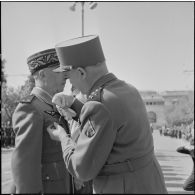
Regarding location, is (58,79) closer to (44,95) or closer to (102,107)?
(44,95)

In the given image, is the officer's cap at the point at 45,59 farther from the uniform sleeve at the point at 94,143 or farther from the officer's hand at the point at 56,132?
the uniform sleeve at the point at 94,143

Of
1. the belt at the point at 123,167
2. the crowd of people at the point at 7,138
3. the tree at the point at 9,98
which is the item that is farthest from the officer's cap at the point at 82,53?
the tree at the point at 9,98

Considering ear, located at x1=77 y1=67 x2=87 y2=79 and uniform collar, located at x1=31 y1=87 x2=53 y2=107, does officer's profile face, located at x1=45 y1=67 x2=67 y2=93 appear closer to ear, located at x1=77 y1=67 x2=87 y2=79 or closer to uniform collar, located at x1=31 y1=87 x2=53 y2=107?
uniform collar, located at x1=31 y1=87 x2=53 y2=107

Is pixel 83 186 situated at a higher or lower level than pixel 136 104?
lower

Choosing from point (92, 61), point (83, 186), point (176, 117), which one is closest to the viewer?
point (92, 61)

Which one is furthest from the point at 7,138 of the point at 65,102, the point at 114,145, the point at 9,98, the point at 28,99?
the point at 114,145

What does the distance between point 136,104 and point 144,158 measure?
0.28 metres

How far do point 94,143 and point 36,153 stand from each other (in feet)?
2.53

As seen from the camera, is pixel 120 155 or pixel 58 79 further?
pixel 58 79

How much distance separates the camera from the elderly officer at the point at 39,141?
9.90 feet

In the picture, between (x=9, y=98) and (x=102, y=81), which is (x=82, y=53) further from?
(x=9, y=98)

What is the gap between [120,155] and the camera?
2.47 metres

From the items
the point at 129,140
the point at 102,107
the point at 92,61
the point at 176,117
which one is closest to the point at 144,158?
the point at 129,140

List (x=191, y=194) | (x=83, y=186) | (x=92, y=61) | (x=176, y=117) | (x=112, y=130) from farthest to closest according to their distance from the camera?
(x=176, y=117) < (x=191, y=194) < (x=83, y=186) < (x=92, y=61) < (x=112, y=130)
